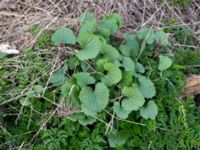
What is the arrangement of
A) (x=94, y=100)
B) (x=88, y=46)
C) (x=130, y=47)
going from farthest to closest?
1. (x=130, y=47)
2. (x=88, y=46)
3. (x=94, y=100)

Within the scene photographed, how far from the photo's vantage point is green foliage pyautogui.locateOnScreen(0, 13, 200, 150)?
2338mm

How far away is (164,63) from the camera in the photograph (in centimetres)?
249

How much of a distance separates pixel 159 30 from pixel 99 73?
0.55m

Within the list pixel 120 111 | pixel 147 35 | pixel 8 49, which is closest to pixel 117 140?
pixel 120 111

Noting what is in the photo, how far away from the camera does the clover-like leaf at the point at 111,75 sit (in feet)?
7.70

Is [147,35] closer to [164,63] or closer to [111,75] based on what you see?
[164,63]

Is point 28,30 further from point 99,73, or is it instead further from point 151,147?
point 151,147

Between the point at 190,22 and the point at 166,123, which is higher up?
the point at 190,22

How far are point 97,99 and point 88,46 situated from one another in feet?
0.96

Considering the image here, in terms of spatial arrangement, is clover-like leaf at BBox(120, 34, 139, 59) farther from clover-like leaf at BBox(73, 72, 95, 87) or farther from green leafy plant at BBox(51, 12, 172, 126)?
clover-like leaf at BBox(73, 72, 95, 87)

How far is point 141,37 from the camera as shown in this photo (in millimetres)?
2568

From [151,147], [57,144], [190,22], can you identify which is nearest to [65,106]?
[57,144]

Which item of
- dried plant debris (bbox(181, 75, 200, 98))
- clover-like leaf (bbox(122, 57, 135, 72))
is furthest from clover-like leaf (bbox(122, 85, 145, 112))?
dried plant debris (bbox(181, 75, 200, 98))

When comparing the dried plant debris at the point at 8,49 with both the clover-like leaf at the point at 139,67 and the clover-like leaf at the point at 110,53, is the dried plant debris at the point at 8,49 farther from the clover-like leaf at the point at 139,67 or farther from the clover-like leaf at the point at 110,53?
the clover-like leaf at the point at 139,67
